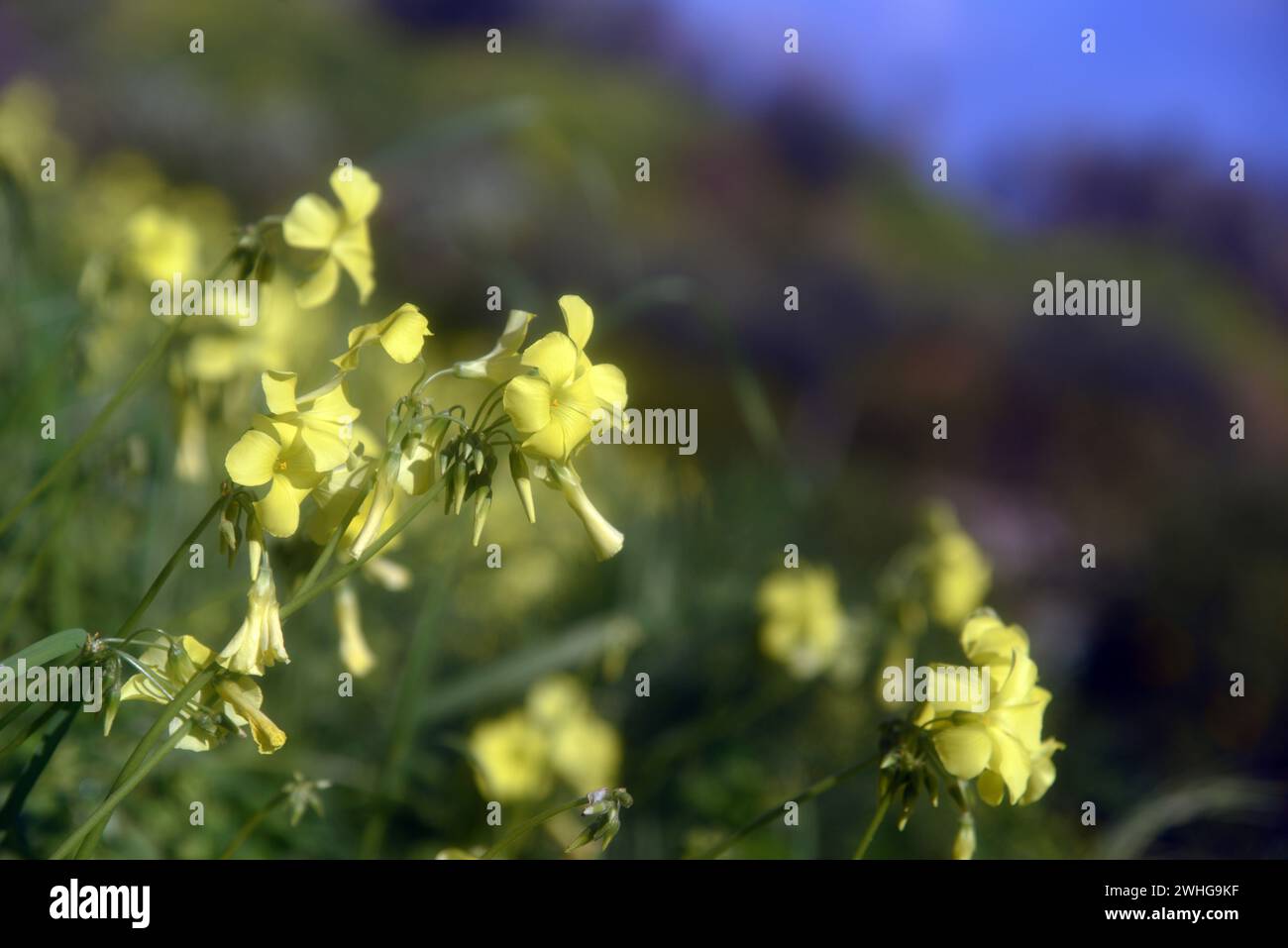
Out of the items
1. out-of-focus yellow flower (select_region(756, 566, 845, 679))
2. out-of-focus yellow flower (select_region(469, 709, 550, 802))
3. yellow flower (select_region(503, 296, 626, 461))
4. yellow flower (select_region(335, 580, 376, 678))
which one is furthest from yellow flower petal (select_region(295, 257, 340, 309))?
out-of-focus yellow flower (select_region(756, 566, 845, 679))

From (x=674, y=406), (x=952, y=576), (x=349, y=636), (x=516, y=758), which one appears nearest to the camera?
(x=349, y=636)

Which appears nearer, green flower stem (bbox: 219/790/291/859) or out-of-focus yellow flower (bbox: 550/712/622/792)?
green flower stem (bbox: 219/790/291/859)

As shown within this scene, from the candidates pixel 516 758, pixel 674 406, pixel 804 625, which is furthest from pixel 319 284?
pixel 674 406

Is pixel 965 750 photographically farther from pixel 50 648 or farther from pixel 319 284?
pixel 319 284

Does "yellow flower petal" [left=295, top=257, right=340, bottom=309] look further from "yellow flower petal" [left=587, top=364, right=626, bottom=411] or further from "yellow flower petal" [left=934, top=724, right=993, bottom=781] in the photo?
"yellow flower petal" [left=934, top=724, right=993, bottom=781]

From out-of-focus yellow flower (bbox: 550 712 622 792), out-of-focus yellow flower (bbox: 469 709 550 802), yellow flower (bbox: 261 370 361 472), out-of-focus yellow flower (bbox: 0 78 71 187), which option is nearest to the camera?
yellow flower (bbox: 261 370 361 472)

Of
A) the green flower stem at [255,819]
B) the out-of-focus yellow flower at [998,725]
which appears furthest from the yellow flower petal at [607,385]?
the green flower stem at [255,819]

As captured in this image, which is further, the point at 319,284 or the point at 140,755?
the point at 319,284
